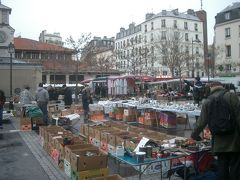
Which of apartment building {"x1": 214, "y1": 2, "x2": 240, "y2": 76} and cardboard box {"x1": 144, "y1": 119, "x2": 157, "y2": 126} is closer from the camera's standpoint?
cardboard box {"x1": 144, "y1": 119, "x2": 157, "y2": 126}

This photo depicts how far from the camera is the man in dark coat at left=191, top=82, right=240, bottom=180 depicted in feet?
17.4

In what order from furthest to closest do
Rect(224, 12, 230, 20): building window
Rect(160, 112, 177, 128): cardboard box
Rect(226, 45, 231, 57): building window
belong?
1. Rect(224, 12, 230, 20): building window
2. Rect(226, 45, 231, 57): building window
3. Rect(160, 112, 177, 128): cardboard box

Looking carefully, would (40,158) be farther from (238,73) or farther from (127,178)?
(238,73)

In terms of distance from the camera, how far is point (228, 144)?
534 centimetres

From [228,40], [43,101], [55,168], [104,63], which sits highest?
[228,40]

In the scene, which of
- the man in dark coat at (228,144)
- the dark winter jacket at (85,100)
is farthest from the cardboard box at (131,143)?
the dark winter jacket at (85,100)

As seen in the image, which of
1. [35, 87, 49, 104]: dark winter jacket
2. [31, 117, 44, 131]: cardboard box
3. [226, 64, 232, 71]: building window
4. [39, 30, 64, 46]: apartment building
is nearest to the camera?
[31, 117, 44, 131]: cardboard box

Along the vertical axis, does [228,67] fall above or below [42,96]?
above

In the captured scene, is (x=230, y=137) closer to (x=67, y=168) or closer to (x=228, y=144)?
(x=228, y=144)

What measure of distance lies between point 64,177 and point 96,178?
1.42 metres

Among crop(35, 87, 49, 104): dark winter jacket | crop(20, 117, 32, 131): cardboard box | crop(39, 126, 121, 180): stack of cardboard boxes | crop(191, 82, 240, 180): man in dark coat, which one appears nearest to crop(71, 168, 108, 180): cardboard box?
crop(39, 126, 121, 180): stack of cardboard boxes

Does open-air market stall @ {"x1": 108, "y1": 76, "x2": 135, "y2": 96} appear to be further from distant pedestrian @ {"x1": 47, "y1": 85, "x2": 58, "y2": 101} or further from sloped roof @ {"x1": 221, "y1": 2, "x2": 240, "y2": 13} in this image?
sloped roof @ {"x1": 221, "y1": 2, "x2": 240, "y2": 13}

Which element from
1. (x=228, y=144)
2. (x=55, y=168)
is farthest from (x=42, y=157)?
(x=228, y=144)

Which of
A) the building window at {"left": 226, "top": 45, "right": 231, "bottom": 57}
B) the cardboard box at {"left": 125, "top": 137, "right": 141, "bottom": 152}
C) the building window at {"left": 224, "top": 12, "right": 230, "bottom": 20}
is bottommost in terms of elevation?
the cardboard box at {"left": 125, "top": 137, "right": 141, "bottom": 152}
